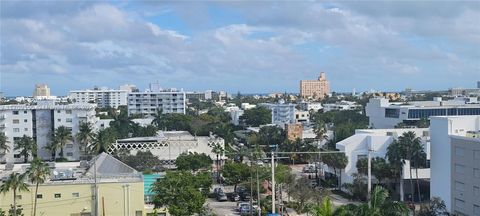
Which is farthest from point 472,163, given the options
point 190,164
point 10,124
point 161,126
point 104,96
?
point 104,96

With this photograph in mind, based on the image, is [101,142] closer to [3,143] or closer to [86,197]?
[3,143]

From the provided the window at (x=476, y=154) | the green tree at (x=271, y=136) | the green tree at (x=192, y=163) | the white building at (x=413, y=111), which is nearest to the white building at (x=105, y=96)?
the green tree at (x=271, y=136)

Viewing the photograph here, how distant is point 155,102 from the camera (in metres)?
133

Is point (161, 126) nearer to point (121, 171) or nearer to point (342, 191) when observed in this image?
point (342, 191)

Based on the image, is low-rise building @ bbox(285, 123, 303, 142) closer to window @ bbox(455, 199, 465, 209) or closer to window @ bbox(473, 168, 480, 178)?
window @ bbox(455, 199, 465, 209)

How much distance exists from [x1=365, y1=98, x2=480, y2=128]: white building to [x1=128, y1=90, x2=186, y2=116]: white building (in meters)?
54.2

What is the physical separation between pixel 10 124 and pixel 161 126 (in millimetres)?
35245

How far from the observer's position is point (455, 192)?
3659 cm

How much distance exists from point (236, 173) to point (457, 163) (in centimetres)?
1723

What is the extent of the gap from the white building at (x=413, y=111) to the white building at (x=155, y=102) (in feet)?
178

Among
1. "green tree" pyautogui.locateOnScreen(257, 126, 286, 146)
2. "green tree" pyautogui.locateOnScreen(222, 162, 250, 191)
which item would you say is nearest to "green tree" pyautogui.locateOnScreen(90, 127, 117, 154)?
"green tree" pyautogui.locateOnScreen(222, 162, 250, 191)

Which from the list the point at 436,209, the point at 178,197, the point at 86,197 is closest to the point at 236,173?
the point at 178,197

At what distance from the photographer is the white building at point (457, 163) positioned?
3447 centimetres

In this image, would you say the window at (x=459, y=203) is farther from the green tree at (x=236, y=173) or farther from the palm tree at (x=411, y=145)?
the green tree at (x=236, y=173)
